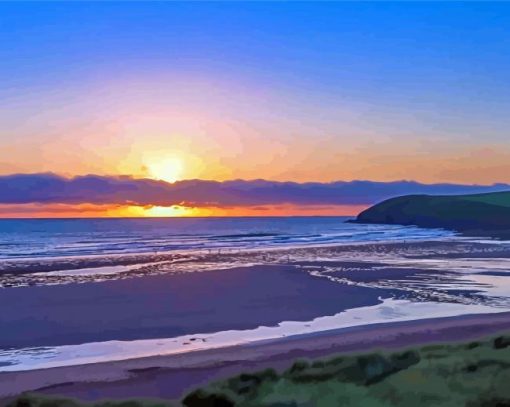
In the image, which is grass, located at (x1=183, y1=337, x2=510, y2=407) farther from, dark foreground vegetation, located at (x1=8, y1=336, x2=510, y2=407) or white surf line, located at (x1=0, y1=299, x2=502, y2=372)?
white surf line, located at (x1=0, y1=299, x2=502, y2=372)

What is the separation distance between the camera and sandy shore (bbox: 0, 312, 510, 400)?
943 cm

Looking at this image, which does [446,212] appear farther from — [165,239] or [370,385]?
[370,385]

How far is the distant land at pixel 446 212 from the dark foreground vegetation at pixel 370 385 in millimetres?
84669

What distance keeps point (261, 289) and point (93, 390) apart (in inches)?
482

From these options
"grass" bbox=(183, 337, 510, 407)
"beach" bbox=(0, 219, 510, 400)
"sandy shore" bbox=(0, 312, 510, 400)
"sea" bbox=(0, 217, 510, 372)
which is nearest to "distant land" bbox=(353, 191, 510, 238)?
"sea" bbox=(0, 217, 510, 372)

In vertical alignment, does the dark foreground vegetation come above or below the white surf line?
above

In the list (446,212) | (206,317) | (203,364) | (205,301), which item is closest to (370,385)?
(203,364)

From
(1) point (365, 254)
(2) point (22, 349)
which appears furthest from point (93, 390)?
(1) point (365, 254)

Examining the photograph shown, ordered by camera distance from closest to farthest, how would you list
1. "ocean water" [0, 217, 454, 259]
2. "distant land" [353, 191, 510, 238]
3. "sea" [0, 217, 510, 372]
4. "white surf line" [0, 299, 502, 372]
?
1. "white surf line" [0, 299, 502, 372]
2. "sea" [0, 217, 510, 372]
3. "ocean water" [0, 217, 454, 259]
4. "distant land" [353, 191, 510, 238]

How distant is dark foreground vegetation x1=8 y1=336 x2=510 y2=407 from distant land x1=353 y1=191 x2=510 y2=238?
278 ft

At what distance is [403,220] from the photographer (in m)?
122

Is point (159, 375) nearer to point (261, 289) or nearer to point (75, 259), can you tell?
point (261, 289)

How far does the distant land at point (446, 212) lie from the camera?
324 feet

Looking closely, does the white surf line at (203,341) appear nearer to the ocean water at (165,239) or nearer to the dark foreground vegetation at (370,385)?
the dark foreground vegetation at (370,385)
